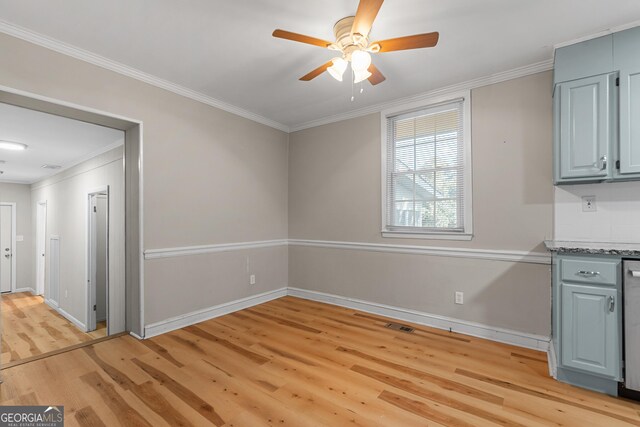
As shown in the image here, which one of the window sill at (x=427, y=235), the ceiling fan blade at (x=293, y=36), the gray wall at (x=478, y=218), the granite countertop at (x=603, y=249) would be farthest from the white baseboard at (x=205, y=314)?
the granite countertop at (x=603, y=249)

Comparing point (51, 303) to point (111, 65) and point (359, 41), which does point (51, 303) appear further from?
point (359, 41)

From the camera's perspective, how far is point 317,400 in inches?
77.9

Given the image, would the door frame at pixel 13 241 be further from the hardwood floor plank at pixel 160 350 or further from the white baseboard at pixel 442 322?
the white baseboard at pixel 442 322

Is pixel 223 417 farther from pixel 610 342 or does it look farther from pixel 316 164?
pixel 316 164

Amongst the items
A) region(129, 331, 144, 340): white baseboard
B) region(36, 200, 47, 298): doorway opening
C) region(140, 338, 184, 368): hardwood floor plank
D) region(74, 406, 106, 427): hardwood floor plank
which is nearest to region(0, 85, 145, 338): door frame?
region(129, 331, 144, 340): white baseboard

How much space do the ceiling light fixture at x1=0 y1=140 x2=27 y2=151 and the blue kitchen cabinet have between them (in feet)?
22.1

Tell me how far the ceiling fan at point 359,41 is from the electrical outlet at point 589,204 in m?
1.98

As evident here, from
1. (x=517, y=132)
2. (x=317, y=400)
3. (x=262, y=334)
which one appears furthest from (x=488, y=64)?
(x=262, y=334)

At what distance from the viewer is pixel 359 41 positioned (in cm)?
202

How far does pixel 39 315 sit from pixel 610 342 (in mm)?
7733

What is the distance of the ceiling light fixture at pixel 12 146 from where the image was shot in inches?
165

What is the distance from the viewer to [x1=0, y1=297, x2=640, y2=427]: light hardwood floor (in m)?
1.80

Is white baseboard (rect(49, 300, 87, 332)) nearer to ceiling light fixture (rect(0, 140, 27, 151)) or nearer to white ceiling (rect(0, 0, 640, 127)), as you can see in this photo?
ceiling light fixture (rect(0, 140, 27, 151))

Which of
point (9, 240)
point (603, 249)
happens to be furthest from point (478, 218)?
point (9, 240)
